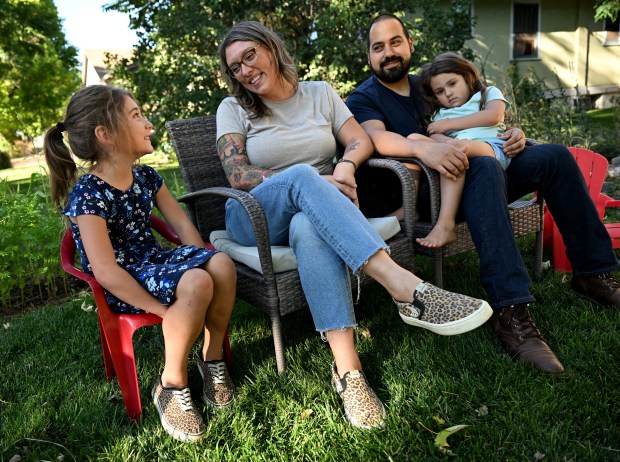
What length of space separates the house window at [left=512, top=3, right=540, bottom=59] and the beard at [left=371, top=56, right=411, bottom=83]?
12.1 meters

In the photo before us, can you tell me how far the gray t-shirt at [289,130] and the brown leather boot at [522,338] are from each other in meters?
1.10

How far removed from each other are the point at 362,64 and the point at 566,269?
168 inches

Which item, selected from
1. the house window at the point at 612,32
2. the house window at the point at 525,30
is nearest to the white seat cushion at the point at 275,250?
the house window at the point at 525,30

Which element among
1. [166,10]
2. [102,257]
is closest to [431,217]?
[102,257]

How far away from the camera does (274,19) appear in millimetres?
6637

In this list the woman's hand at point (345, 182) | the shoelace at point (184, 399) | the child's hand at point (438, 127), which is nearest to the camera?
the shoelace at point (184, 399)

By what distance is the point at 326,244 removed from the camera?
196 cm

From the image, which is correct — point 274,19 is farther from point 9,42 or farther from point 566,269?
point 9,42

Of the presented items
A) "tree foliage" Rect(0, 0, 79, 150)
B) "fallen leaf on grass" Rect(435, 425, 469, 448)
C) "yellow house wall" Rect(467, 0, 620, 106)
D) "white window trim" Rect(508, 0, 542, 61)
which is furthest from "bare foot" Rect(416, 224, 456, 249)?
"white window trim" Rect(508, 0, 542, 61)

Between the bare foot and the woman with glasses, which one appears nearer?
the woman with glasses

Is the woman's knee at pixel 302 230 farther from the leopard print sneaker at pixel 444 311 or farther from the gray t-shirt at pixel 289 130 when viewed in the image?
the gray t-shirt at pixel 289 130

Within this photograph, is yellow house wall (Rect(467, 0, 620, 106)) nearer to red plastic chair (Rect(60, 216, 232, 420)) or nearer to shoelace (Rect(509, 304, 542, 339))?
shoelace (Rect(509, 304, 542, 339))

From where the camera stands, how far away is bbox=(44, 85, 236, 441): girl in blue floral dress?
1.81 meters

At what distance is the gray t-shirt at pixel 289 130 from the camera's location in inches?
99.3
